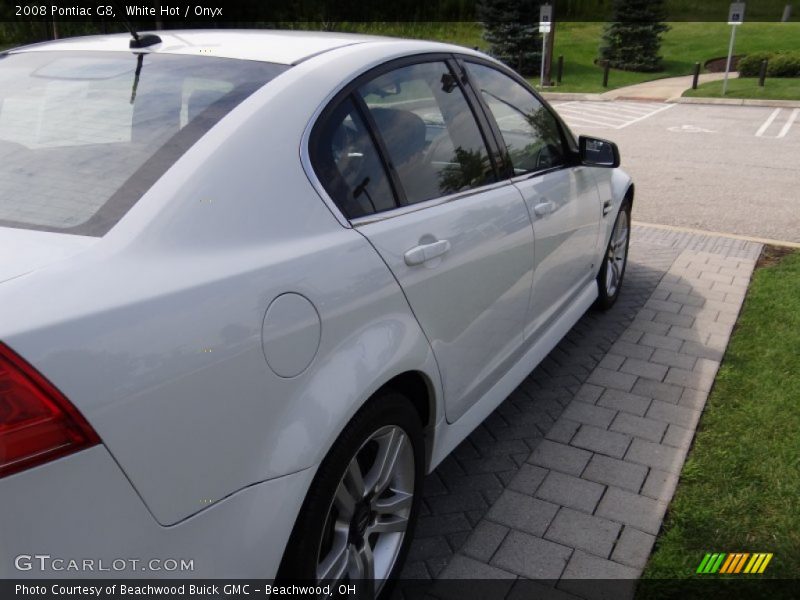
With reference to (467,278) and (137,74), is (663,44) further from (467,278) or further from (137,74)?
(137,74)

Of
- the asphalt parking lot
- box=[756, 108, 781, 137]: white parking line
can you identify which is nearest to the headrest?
the asphalt parking lot

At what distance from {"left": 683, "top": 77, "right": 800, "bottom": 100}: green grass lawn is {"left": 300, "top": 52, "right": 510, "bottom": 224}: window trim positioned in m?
21.0

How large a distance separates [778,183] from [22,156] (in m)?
9.95

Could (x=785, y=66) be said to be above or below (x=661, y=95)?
above

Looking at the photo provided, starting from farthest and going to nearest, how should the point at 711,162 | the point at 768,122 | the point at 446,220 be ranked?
the point at 768,122 → the point at 711,162 → the point at 446,220

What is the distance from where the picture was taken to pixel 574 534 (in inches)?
109

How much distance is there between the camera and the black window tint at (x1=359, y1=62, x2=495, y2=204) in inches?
95.1

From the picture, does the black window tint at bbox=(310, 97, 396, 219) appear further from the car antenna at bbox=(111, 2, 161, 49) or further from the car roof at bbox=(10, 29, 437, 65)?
the car antenna at bbox=(111, 2, 161, 49)

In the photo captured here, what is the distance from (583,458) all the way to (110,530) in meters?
2.41

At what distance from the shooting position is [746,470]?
10.4 ft

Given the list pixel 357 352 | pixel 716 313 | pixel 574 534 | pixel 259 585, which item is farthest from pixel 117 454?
pixel 716 313

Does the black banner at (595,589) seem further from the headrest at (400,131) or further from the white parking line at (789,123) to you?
the white parking line at (789,123)

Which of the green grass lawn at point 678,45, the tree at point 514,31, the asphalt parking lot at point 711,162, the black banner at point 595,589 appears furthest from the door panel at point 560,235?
the tree at point 514,31

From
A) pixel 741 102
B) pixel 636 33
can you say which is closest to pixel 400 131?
pixel 741 102
